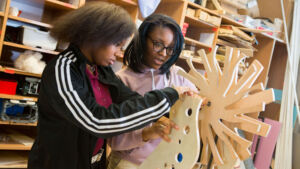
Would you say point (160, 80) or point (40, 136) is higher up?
point (160, 80)

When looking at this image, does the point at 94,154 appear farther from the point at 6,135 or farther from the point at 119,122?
the point at 6,135

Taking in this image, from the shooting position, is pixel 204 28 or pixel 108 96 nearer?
pixel 108 96

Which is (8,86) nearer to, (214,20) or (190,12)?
(190,12)

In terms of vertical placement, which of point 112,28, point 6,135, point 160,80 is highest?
point 112,28

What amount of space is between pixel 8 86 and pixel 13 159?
589 millimetres

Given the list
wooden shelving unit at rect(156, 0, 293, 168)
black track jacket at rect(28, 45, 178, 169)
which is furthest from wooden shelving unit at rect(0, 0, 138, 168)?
black track jacket at rect(28, 45, 178, 169)

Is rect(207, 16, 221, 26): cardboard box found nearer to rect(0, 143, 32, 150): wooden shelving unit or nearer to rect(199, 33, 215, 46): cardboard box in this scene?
rect(199, 33, 215, 46): cardboard box

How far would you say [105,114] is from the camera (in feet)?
3.04

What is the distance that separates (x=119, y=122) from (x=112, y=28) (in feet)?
1.04

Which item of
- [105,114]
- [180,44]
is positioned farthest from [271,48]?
[105,114]

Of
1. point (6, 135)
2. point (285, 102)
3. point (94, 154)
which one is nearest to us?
point (94, 154)

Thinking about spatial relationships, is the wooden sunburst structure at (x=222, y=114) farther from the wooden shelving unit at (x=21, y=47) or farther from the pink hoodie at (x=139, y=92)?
the wooden shelving unit at (x=21, y=47)

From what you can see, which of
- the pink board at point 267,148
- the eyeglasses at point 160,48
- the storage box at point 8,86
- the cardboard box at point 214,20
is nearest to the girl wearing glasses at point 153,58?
the eyeglasses at point 160,48

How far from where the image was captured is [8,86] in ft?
7.25
